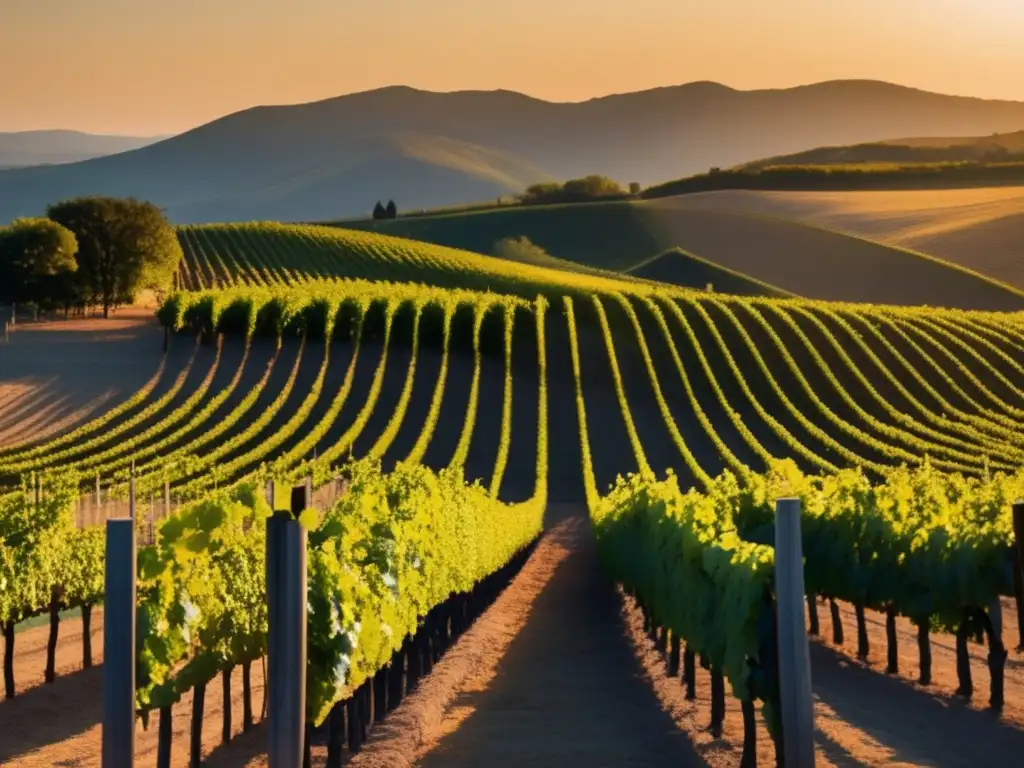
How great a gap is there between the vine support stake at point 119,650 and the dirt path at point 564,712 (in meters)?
6.74

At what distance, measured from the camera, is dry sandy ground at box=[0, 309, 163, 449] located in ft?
236

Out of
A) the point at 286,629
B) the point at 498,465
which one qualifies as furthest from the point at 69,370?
the point at 286,629

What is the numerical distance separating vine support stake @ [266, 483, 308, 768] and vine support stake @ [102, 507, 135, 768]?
944 mm

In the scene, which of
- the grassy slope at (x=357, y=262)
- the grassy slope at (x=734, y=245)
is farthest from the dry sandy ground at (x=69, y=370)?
the grassy slope at (x=734, y=245)

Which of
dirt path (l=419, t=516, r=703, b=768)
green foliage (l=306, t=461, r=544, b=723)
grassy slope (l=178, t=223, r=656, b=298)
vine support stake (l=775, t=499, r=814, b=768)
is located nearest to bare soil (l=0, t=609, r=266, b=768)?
green foliage (l=306, t=461, r=544, b=723)

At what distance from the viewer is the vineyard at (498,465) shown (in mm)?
18125

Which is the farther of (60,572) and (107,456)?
(107,456)

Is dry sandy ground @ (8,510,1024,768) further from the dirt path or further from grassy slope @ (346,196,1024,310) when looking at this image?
grassy slope @ (346,196,1024,310)

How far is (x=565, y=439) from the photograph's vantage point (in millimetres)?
74312

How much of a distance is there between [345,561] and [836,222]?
6362 inches

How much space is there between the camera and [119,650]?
10383 millimetres

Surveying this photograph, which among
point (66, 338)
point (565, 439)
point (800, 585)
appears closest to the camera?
point (800, 585)

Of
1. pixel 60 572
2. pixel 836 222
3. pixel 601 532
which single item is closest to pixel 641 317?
pixel 601 532

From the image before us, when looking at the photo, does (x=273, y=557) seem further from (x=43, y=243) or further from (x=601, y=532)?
(x=43, y=243)
